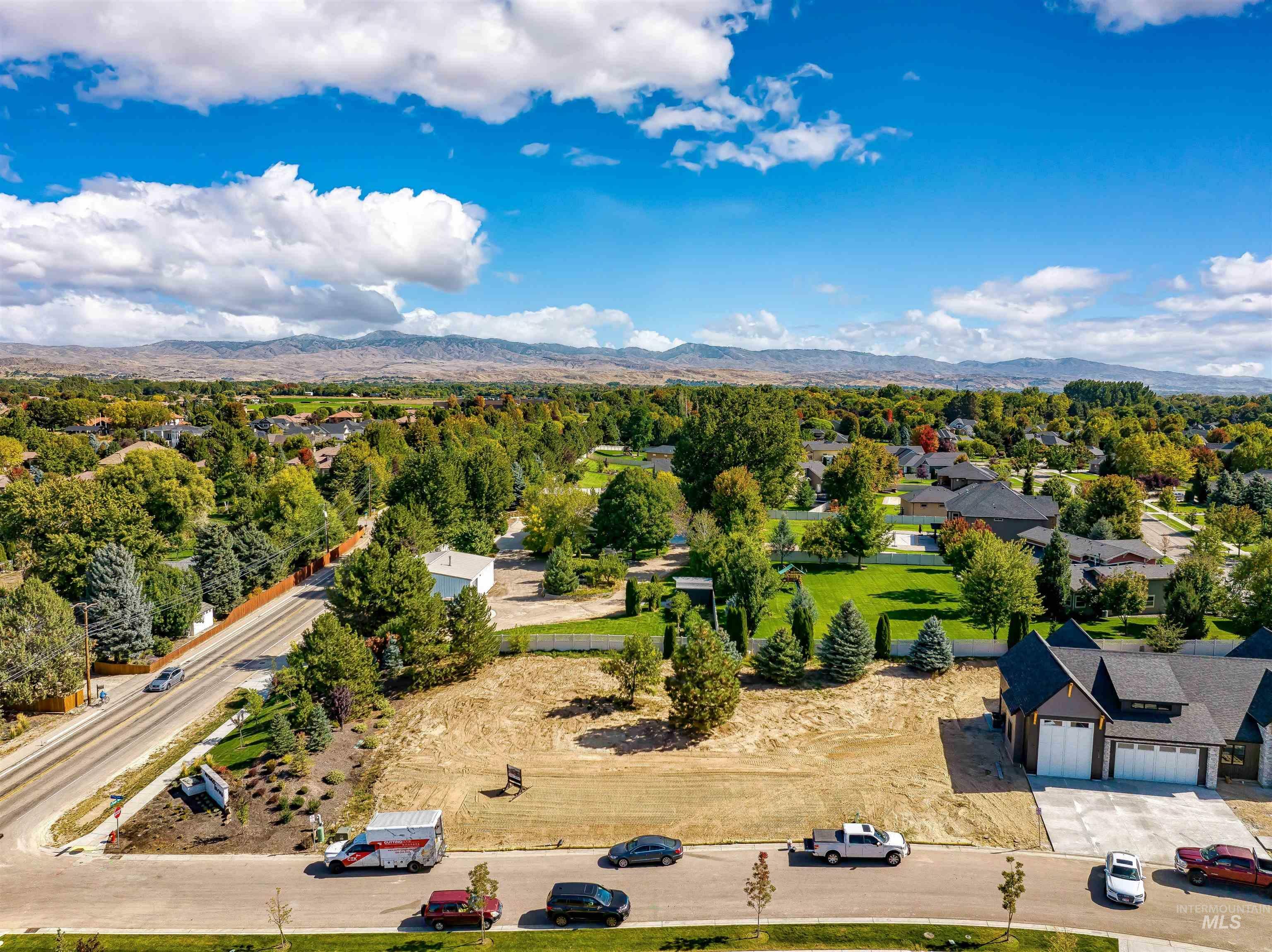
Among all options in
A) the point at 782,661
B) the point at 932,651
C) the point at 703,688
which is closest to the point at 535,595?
the point at 782,661

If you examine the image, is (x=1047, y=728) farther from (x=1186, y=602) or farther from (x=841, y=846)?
(x=1186, y=602)

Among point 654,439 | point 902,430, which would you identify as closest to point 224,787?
point 654,439

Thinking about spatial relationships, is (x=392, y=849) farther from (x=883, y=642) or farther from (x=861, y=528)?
(x=861, y=528)

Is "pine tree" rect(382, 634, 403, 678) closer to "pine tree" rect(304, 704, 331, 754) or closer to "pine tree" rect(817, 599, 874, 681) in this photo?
"pine tree" rect(304, 704, 331, 754)

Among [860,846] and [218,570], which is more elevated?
[218,570]

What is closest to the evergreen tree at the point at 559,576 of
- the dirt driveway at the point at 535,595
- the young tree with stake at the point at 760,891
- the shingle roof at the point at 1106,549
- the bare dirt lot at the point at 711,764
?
the dirt driveway at the point at 535,595

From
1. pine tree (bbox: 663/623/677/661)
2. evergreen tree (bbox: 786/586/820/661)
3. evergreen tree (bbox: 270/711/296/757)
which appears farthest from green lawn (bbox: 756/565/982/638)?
evergreen tree (bbox: 270/711/296/757)

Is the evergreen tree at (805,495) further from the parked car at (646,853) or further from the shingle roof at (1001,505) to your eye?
the parked car at (646,853)
